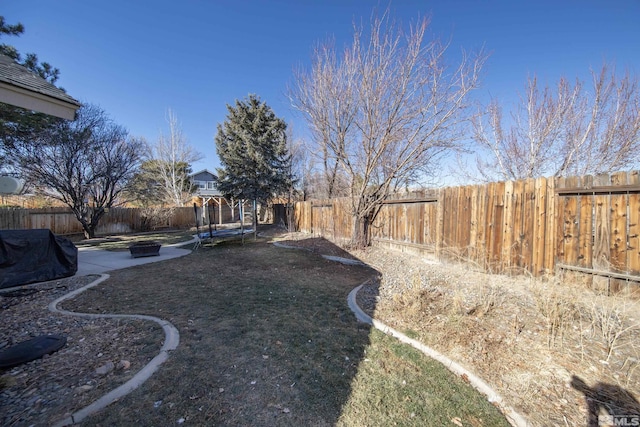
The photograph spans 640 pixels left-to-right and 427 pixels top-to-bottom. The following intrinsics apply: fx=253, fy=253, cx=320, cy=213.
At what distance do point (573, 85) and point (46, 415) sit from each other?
1208 cm

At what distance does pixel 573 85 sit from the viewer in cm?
741

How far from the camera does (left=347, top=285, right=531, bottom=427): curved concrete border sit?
1.95 m

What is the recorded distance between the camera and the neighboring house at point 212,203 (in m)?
20.8

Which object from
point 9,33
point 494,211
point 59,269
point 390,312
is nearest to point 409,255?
point 494,211

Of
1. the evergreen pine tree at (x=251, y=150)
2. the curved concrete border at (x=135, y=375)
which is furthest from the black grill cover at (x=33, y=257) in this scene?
the evergreen pine tree at (x=251, y=150)

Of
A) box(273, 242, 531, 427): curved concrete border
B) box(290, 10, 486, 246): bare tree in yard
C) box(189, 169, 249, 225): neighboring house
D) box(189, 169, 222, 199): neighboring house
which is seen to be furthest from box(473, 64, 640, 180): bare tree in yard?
box(189, 169, 222, 199): neighboring house

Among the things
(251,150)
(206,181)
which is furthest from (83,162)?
(206,181)

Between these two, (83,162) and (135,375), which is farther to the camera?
(83,162)

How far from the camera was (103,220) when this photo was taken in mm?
14500

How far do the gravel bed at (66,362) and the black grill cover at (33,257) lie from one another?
1.62 metres

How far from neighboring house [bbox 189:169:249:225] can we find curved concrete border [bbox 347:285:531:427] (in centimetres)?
1513

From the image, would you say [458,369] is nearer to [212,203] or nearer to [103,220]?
[103,220]

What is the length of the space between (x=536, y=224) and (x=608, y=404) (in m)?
3.03

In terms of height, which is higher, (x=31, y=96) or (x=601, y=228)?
(x=31, y=96)
